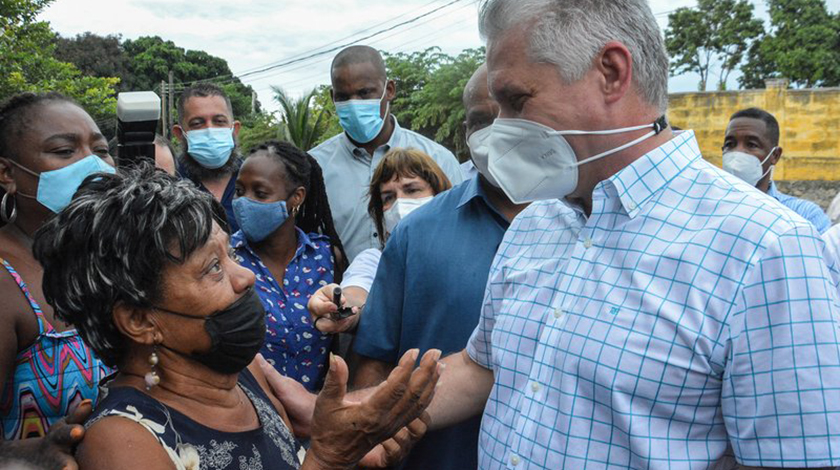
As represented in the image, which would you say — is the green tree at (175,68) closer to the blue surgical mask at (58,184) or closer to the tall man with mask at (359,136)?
the tall man with mask at (359,136)

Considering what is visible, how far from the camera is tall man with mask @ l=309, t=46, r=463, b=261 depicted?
479 cm

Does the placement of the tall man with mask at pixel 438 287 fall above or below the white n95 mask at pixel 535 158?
below

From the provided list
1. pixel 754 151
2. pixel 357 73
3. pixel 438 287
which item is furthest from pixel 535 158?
pixel 754 151

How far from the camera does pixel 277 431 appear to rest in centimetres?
234

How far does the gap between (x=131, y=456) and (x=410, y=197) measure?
6.61ft

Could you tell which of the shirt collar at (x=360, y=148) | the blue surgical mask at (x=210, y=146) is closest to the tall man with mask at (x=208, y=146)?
the blue surgical mask at (x=210, y=146)

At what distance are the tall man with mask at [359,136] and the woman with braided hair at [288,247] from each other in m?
0.54

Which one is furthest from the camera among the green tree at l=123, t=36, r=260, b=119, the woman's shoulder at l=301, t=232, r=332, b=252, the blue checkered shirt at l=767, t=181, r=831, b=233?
the green tree at l=123, t=36, r=260, b=119

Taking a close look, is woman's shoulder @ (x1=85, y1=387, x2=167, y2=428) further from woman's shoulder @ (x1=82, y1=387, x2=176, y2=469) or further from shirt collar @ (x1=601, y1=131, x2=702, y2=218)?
shirt collar @ (x1=601, y1=131, x2=702, y2=218)

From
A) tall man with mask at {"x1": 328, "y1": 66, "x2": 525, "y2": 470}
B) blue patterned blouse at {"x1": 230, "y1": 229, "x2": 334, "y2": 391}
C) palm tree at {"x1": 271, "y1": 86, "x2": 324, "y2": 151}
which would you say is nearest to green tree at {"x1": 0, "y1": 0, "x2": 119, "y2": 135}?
palm tree at {"x1": 271, "y1": 86, "x2": 324, "y2": 151}

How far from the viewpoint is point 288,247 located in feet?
12.6

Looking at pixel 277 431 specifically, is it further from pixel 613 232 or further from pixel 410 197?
pixel 410 197

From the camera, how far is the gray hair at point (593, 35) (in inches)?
75.8

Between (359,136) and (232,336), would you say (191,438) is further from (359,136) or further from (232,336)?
(359,136)
